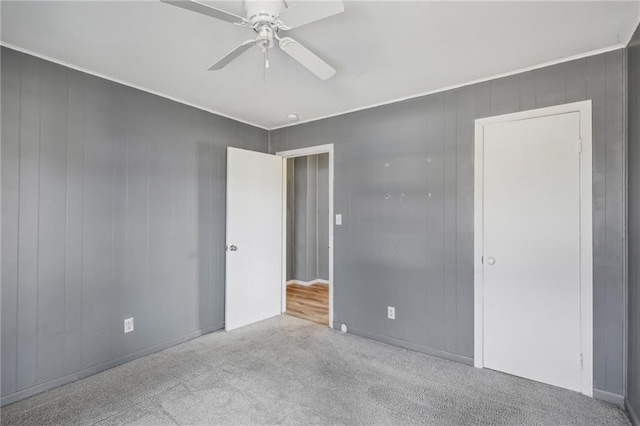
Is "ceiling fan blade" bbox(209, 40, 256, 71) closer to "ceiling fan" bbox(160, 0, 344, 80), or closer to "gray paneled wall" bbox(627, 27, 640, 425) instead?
"ceiling fan" bbox(160, 0, 344, 80)

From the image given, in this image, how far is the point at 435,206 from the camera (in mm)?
2955

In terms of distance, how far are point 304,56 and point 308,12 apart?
0.37 meters

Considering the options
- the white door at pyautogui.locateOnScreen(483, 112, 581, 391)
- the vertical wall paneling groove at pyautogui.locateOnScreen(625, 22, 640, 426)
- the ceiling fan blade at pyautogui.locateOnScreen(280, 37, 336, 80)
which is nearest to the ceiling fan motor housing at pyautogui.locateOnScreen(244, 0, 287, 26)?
the ceiling fan blade at pyautogui.locateOnScreen(280, 37, 336, 80)

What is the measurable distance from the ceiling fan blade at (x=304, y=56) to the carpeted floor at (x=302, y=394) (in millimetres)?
2156

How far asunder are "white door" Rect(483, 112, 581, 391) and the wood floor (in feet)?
6.23

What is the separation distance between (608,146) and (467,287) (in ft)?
4.65

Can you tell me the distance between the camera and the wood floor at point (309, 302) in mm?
4031

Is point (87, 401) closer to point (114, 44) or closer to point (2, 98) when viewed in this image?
point (2, 98)

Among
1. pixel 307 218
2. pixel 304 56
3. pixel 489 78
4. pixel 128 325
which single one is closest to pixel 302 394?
pixel 128 325

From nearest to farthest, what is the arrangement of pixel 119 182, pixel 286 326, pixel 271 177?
pixel 119 182 → pixel 286 326 → pixel 271 177

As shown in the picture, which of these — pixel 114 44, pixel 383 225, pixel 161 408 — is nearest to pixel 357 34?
pixel 114 44

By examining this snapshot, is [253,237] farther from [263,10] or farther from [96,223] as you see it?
[263,10]

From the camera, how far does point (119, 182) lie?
276 cm

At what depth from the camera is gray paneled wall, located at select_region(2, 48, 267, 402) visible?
7.31ft
